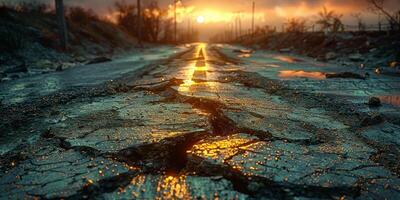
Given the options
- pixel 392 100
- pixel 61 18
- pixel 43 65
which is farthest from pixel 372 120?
pixel 61 18

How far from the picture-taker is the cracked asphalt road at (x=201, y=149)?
2.14 metres

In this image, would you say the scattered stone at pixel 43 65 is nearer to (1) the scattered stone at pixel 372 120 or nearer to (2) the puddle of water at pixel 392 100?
(2) the puddle of water at pixel 392 100

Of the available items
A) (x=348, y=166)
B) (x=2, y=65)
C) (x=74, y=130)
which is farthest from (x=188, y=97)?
Answer: (x=2, y=65)

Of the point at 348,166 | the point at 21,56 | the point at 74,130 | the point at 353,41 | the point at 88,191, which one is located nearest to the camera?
the point at 88,191

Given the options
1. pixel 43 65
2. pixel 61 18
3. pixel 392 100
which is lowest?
pixel 392 100

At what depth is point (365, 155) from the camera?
2.75m

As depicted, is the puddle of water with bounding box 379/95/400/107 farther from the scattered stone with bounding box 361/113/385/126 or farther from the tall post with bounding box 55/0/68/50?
the tall post with bounding box 55/0/68/50

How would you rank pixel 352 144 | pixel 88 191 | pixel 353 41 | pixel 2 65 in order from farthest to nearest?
pixel 353 41 → pixel 2 65 → pixel 352 144 → pixel 88 191

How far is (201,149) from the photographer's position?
8.94 feet

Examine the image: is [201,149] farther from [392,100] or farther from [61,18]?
[61,18]

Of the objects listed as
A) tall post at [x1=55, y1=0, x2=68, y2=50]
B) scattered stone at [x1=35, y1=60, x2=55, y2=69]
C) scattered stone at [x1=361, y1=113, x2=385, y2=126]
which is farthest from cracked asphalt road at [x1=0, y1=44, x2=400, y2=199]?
tall post at [x1=55, y1=0, x2=68, y2=50]

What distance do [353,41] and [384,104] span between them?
1527cm

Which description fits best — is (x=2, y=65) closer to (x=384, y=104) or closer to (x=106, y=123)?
(x=106, y=123)

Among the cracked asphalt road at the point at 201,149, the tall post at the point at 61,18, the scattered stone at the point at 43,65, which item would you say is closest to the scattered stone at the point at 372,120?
the cracked asphalt road at the point at 201,149
